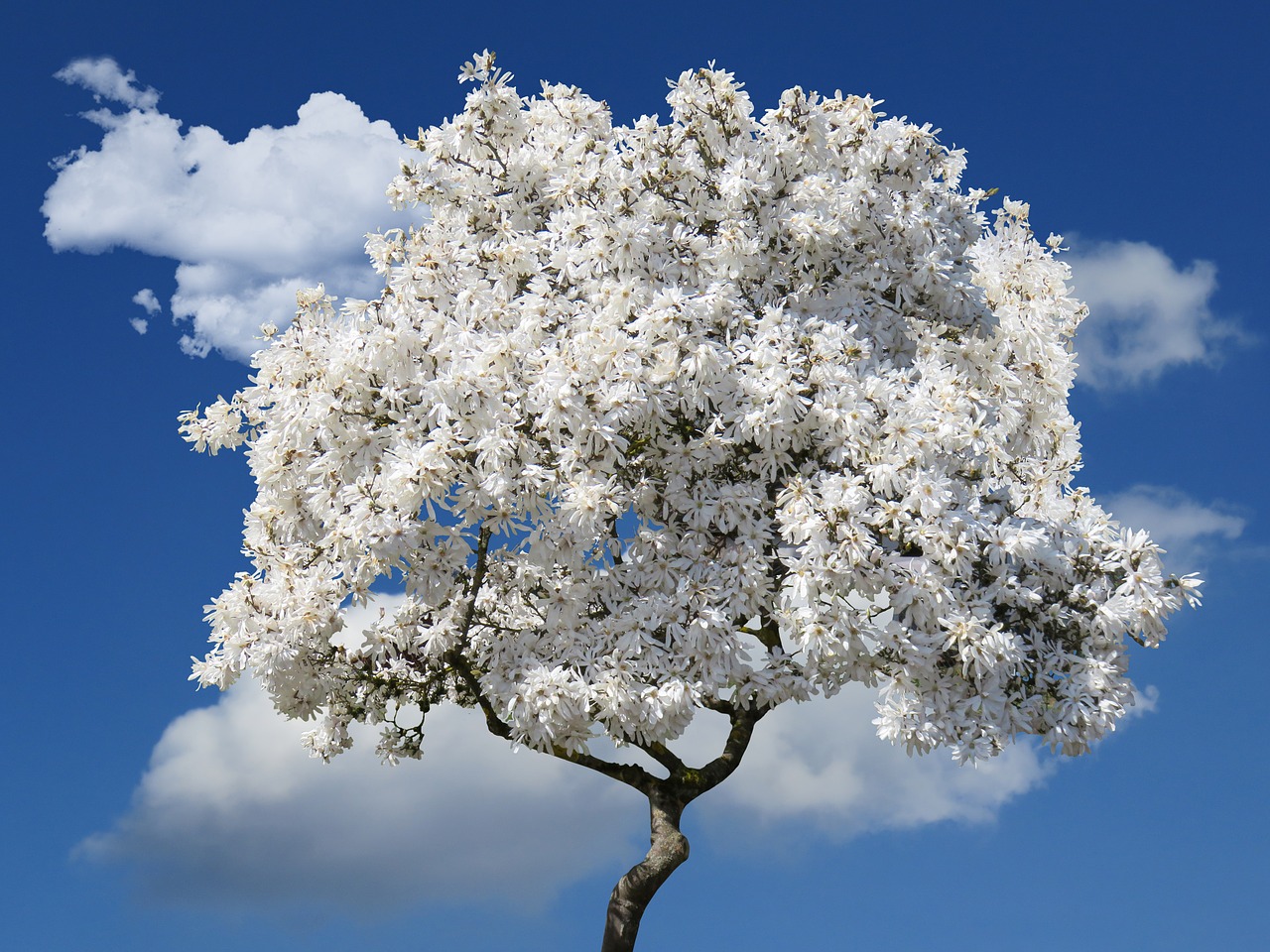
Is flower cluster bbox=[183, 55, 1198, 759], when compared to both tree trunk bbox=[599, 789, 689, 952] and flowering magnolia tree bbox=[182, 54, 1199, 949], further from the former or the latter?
tree trunk bbox=[599, 789, 689, 952]

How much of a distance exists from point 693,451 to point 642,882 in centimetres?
488

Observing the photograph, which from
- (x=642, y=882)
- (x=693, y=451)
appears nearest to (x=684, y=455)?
(x=693, y=451)

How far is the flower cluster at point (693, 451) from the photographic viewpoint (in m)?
10.9

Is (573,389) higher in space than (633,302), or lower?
lower

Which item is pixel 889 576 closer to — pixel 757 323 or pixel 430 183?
pixel 757 323

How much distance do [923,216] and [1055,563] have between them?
12.1 feet

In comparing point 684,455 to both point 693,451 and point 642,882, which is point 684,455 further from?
point 642,882

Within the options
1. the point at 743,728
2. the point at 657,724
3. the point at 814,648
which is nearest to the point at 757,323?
the point at 814,648

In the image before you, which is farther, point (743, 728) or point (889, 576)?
point (743, 728)

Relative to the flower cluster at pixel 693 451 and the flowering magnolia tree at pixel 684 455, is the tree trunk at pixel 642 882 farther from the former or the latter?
the flower cluster at pixel 693 451

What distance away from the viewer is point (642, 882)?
13.4 m

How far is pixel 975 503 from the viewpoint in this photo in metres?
11.1

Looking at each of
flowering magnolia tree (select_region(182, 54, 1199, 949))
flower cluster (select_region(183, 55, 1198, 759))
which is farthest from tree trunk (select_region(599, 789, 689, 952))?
flower cluster (select_region(183, 55, 1198, 759))

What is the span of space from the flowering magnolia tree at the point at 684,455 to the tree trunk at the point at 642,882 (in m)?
0.04
